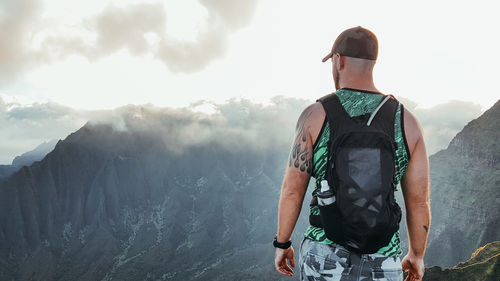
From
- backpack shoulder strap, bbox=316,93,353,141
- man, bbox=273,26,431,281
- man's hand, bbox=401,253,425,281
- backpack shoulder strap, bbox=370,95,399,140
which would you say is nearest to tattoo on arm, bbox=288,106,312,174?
man, bbox=273,26,431,281

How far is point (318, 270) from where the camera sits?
431 centimetres

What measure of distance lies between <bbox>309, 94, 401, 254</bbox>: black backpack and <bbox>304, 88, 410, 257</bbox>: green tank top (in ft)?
0.34

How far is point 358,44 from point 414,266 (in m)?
3.43

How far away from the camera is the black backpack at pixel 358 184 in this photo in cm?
409

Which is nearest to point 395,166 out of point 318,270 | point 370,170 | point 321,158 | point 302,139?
point 370,170

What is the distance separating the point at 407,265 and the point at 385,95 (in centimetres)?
272

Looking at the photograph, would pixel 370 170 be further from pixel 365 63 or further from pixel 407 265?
pixel 407 265

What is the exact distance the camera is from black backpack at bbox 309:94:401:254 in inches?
161

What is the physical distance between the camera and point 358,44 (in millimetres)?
4691

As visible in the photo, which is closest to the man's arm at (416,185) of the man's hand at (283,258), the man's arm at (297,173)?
the man's arm at (297,173)

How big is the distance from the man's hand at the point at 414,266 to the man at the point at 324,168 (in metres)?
0.27

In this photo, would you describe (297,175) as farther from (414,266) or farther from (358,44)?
(414,266)

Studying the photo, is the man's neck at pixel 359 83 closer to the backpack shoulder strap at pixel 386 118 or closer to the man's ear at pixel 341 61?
the man's ear at pixel 341 61

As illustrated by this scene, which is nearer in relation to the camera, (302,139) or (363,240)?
(363,240)
